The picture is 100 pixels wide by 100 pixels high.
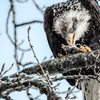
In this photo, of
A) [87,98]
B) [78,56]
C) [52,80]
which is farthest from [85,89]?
[52,80]

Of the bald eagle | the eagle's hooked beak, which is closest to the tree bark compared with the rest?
the bald eagle

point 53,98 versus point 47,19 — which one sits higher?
point 47,19

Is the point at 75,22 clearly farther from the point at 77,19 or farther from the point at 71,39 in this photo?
the point at 71,39

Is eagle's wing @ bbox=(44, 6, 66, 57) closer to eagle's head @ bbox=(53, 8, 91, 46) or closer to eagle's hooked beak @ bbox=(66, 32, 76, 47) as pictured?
eagle's head @ bbox=(53, 8, 91, 46)

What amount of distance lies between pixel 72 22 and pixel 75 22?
65mm

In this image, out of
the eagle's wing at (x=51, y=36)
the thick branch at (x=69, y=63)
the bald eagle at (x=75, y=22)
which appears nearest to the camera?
the thick branch at (x=69, y=63)

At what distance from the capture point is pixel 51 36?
15.3ft

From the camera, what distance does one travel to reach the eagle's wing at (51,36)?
4.50 metres

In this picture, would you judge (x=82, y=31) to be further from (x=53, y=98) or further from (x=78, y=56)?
(x=53, y=98)

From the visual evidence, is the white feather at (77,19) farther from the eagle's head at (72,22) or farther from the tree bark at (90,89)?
the tree bark at (90,89)

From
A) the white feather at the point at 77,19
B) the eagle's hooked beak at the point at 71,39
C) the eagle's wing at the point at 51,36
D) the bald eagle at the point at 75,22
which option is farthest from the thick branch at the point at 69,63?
the eagle's wing at the point at 51,36

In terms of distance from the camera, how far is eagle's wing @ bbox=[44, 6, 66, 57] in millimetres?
4501

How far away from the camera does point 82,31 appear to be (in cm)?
452

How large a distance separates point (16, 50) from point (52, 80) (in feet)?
5.48
